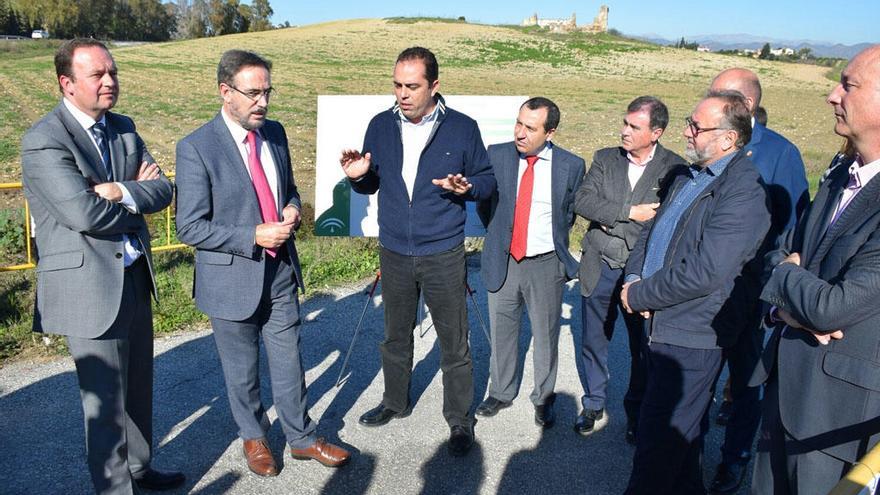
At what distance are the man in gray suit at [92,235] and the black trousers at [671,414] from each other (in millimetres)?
2487

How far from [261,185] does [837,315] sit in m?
2.64

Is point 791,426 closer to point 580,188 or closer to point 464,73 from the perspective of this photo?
point 580,188

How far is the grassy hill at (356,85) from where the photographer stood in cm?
731

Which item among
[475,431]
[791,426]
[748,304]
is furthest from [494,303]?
[791,426]

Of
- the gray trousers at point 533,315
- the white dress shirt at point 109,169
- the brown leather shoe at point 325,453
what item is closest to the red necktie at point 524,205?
the gray trousers at point 533,315

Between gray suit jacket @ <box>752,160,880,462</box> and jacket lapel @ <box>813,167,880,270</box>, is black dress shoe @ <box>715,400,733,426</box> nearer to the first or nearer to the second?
gray suit jacket @ <box>752,160,880,462</box>

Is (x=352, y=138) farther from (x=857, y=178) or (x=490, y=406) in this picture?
(x=857, y=178)

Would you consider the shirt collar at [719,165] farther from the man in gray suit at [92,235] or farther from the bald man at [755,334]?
the man in gray suit at [92,235]

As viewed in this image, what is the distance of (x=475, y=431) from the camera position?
4.18 m

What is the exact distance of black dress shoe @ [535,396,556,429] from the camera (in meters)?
4.25

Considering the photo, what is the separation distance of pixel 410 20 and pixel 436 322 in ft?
251

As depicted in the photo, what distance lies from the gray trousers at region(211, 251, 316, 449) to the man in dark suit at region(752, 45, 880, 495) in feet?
7.75

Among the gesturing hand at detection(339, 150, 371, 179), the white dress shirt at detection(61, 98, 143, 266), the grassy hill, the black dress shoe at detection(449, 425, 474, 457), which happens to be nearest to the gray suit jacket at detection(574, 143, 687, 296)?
the black dress shoe at detection(449, 425, 474, 457)

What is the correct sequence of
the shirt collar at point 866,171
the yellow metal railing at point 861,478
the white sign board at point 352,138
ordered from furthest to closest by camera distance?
the white sign board at point 352,138 → the shirt collar at point 866,171 → the yellow metal railing at point 861,478
